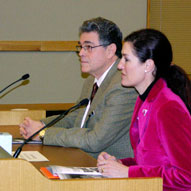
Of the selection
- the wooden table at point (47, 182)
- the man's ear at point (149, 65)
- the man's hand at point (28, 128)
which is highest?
the man's ear at point (149, 65)

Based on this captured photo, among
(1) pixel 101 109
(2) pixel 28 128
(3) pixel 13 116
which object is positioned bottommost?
(3) pixel 13 116

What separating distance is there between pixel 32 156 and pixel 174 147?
87cm

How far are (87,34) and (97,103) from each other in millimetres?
532

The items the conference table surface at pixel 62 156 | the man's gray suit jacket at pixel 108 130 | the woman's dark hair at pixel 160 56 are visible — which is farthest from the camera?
the man's gray suit jacket at pixel 108 130

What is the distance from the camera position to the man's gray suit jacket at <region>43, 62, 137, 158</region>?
2.75 meters

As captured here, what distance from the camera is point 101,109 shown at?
9.60ft

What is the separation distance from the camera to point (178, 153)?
6.32ft

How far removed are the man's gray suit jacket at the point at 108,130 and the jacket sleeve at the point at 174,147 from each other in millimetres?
744

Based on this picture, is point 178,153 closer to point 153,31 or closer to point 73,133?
point 153,31

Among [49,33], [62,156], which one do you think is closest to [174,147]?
[62,156]

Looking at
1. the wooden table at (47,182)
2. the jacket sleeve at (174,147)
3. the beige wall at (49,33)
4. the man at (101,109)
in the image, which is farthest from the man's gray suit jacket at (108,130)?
the beige wall at (49,33)

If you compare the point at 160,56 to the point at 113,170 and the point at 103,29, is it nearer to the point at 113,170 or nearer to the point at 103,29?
the point at 113,170

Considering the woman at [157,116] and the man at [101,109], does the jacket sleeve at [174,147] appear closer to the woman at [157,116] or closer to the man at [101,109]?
the woman at [157,116]

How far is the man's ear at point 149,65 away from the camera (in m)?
2.21
